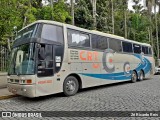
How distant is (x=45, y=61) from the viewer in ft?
29.2

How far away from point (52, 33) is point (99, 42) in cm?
365

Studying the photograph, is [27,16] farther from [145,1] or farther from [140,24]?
[145,1]

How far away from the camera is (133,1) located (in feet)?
133

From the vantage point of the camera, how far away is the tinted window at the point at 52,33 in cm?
919

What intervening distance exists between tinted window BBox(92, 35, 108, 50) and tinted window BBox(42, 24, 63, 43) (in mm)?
2583

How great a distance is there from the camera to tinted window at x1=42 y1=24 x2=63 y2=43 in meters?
9.19

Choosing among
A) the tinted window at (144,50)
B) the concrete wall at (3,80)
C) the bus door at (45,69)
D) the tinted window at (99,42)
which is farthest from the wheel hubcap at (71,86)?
the tinted window at (144,50)

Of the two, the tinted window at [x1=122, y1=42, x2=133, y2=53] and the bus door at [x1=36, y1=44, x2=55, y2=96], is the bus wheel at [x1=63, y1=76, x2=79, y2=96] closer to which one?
the bus door at [x1=36, y1=44, x2=55, y2=96]

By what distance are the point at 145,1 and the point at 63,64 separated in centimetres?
3600

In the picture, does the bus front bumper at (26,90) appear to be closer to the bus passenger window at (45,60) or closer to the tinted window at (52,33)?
the bus passenger window at (45,60)

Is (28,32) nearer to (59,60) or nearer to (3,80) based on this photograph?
(59,60)

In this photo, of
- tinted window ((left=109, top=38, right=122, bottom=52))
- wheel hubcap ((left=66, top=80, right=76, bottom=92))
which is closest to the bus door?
wheel hubcap ((left=66, top=80, right=76, bottom=92))

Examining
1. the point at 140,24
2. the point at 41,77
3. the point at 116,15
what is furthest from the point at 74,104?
the point at 116,15

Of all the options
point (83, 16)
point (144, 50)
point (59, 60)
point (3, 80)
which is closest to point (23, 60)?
point (59, 60)
